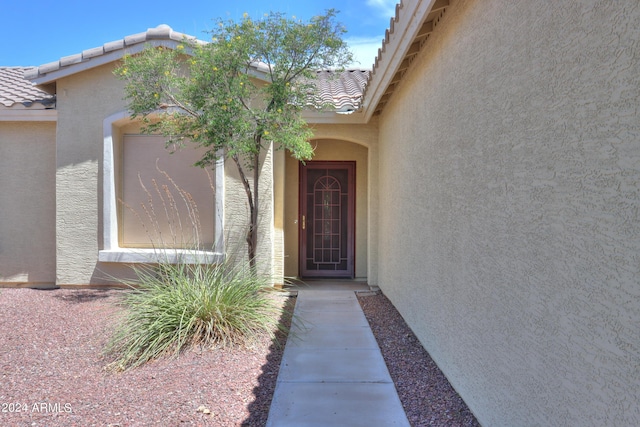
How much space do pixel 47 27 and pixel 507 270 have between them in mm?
13879

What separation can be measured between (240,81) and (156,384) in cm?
452

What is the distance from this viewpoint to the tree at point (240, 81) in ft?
22.3

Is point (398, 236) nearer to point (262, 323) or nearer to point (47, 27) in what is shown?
point (262, 323)

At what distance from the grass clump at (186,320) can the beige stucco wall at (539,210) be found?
2356 mm

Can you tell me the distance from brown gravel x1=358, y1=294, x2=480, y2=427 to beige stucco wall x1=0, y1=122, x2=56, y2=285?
705cm

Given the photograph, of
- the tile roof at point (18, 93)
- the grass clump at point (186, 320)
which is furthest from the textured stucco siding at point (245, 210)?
the tile roof at point (18, 93)

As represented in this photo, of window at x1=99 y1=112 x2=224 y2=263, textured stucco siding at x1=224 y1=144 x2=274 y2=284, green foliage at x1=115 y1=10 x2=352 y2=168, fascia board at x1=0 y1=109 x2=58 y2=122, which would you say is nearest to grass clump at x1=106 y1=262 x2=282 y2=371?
green foliage at x1=115 y1=10 x2=352 y2=168

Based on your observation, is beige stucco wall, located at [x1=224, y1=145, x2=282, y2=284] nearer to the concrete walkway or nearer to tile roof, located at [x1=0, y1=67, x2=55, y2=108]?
the concrete walkway

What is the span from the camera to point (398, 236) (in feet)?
23.7

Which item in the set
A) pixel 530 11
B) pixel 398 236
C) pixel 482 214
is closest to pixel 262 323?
pixel 398 236

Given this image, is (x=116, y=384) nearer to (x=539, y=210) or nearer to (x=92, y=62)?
(x=539, y=210)

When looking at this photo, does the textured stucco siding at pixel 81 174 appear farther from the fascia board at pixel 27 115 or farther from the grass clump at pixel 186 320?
the grass clump at pixel 186 320

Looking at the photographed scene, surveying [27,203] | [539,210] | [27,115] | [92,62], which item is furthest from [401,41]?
[27,203]

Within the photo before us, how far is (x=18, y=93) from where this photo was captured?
10.2 m
